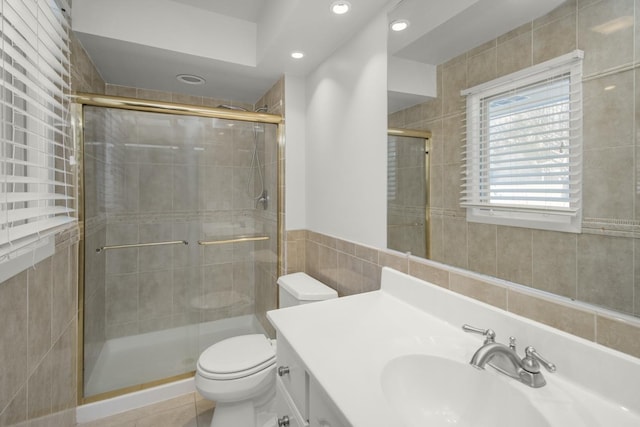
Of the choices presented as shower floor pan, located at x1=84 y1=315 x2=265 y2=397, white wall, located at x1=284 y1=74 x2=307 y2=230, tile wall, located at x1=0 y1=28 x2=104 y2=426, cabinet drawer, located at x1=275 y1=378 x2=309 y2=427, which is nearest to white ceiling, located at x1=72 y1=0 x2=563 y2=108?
white wall, located at x1=284 y1=74 x2=307 y2=230

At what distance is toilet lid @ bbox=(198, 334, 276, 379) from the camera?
60.2 inches

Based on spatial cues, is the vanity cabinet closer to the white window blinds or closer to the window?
the window

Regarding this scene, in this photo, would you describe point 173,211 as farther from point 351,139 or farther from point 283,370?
point 283,370

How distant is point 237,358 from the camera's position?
162 centimetres

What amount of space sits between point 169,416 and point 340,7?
2439mm

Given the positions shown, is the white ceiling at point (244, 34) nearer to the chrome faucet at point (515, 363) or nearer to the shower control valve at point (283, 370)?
the chrome faucet at point (515, 363)

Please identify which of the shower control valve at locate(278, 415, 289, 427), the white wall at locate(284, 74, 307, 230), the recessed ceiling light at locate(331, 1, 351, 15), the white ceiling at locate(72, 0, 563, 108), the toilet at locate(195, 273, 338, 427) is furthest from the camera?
the white wall at locate(284, 74, 307, 230)

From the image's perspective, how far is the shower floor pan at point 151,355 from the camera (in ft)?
6.02

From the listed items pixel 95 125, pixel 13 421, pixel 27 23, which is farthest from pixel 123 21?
pixel 13 421

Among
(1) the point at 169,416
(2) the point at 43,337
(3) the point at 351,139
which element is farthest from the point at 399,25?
(1) the point at 169,416

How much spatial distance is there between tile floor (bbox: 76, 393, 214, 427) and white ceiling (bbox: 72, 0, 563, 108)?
2.21 metres

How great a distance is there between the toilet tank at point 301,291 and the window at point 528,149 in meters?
0.93

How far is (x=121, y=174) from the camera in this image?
1.91m

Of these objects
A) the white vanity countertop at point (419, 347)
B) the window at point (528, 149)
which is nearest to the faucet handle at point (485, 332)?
the white vanity countertop at point (419, 347)
